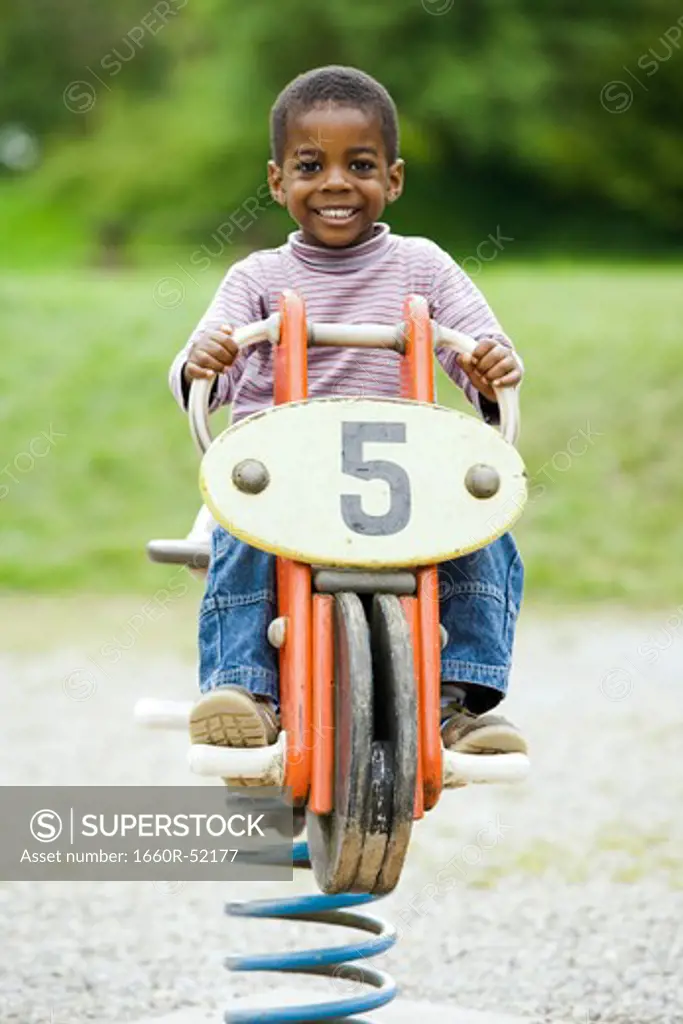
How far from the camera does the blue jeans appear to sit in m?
3.38

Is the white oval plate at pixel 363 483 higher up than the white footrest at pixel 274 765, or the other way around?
the white oval plate at pixel 363 483

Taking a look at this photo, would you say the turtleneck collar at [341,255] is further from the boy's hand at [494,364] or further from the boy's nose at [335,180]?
the boy's hand at [494,364]

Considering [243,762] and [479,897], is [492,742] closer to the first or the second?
[243,762]

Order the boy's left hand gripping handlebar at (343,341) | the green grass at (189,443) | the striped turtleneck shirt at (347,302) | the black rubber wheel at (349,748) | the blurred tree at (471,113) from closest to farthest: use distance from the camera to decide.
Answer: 1. the black rubber wheel at (349,748)
2. the boy's left hand gripping handlebar at (343,341)
3. the striped turtleneck shirt at (347,302)
4. the green grass at (189,443)
5. the blurred tree at (471,113)

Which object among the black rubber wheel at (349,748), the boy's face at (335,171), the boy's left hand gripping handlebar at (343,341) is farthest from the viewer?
the boy's face at (335,171)

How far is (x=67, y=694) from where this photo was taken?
392 inches

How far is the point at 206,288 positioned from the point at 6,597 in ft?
19.7

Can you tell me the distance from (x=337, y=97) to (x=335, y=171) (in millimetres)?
156

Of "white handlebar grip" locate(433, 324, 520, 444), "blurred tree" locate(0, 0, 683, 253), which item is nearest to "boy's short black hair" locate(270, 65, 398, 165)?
"white handlebar grip" locate(433, 324, 520, 444)

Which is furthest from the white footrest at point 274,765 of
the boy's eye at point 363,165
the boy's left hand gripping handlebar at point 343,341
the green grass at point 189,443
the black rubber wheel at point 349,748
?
the green grass at point 189,443

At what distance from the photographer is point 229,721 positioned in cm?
320

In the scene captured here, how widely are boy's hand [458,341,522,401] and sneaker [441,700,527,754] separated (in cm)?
68

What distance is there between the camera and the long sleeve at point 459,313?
3.70 m

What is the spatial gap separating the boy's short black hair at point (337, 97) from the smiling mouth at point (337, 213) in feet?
0.50
